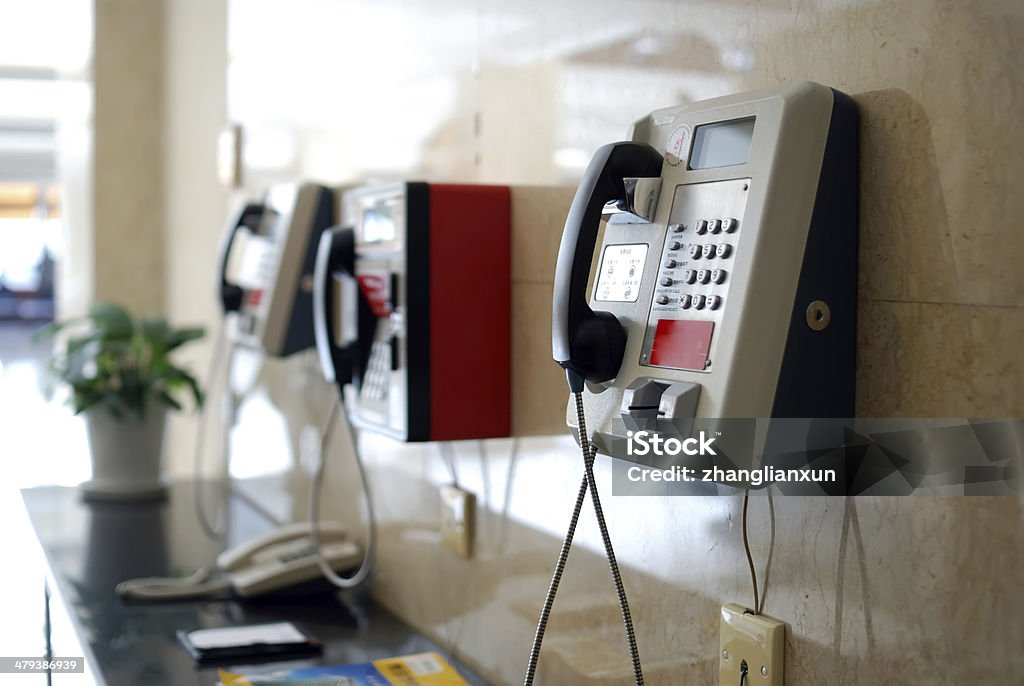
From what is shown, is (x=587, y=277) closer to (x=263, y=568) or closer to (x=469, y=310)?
(x=469, y=310)

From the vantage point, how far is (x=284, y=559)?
1710 millimetres

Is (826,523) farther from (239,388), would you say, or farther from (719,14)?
(239,388)

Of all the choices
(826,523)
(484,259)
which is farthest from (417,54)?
Result: (826,523)

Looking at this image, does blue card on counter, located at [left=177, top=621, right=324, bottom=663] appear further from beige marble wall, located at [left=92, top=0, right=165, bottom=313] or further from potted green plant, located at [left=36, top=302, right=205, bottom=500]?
beige marble wall, located at [left=92, top=0, right=165, bottom=313]

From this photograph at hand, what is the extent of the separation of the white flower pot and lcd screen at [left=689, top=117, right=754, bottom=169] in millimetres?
1961

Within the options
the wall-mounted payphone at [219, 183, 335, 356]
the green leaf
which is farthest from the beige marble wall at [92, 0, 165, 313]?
the wall-mounted payphone at [219, 183, 335, 356]

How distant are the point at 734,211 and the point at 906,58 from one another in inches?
6.6

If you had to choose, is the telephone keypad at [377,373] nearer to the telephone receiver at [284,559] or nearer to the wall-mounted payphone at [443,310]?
the wall-mounted payphone at [443,310]

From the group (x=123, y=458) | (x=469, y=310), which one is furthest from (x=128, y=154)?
(x=469, y=310)

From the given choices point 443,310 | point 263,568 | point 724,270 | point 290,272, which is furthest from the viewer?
point 290,272

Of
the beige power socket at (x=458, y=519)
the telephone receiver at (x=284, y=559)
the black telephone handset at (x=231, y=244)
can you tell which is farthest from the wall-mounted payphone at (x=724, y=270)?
the black telephone handset at (x=231, y=244)

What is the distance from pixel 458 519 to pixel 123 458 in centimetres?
132

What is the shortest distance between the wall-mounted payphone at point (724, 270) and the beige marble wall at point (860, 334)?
36 mm

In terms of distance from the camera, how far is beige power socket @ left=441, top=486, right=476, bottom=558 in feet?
4.62
